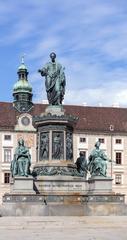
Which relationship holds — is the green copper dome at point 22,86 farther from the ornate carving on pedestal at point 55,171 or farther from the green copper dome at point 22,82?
the ornate carving on pedestal at point 55,171

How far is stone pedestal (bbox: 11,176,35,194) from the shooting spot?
2759cm

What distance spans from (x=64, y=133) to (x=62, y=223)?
8.00 metres

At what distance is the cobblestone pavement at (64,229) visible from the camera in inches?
732

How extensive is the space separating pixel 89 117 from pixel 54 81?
1921 inches

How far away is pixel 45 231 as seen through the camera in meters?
20.3

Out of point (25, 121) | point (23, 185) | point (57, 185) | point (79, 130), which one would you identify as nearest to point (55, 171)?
point (57, 185)

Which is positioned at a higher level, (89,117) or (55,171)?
(89,117)

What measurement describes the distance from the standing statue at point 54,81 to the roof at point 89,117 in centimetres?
4512

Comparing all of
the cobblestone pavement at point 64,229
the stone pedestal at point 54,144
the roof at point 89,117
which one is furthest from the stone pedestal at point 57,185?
the roof at point 89,117

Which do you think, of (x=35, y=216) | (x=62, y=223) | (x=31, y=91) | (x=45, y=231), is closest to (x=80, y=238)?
(x=45, y=231)

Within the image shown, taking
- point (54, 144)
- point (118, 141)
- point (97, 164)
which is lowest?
point (97, 164)

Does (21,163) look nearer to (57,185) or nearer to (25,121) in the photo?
(57,185)

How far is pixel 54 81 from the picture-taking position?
3072 cm

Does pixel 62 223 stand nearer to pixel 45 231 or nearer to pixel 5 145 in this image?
pixel 45 231
